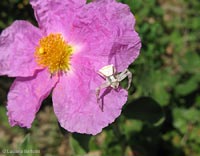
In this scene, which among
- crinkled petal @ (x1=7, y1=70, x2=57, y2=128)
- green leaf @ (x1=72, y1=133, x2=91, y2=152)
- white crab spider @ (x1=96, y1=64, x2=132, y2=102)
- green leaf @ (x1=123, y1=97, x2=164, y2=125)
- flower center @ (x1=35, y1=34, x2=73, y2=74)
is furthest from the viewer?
green leaf @ (x1=123, y1=97, x2=164, y2=125)

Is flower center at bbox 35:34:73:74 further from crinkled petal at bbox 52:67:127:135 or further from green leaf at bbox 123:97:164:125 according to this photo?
green leaf at bbox 123:97:164:125

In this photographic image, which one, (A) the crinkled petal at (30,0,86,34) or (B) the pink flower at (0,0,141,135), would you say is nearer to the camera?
(B) the pink flower at (0,0,141,135)

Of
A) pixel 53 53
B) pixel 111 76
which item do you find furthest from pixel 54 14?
pixel 111 76

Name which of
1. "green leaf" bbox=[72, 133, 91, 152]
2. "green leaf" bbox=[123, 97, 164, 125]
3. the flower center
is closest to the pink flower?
the flower center

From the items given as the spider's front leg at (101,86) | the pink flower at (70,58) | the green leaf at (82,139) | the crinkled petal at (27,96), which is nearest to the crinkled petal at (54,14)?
the pink flower at (70,58)

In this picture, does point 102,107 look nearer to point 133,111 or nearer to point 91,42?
point 91,42

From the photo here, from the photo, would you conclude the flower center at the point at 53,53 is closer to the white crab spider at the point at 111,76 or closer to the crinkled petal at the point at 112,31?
the crinkled petal at the point at 112,31

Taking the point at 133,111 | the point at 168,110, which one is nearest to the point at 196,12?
the point at 168,110
